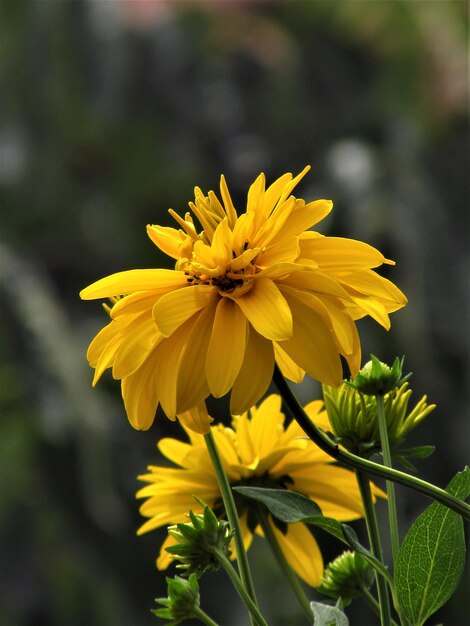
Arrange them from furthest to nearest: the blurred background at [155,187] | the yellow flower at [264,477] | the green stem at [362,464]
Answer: the blurred background at [155,187], the yellow flower at [264,477], the green stem at [362,464]

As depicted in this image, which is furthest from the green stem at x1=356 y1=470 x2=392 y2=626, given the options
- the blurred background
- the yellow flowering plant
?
the blurred background

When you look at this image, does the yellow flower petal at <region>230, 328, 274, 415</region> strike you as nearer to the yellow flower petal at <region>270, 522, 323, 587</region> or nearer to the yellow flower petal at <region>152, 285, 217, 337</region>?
the yellow flower petal at <region>152, 285, 217, 337</region>

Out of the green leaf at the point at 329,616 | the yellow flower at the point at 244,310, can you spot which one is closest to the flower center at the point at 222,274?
the yellow flower at the point at 244,310

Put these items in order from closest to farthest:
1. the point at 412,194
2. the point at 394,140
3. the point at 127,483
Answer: the point at 127,483 → the point at 412,194 → the point at 394,140

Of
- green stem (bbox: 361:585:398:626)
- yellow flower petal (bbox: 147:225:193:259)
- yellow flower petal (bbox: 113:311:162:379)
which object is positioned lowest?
green stem (bbox: 361:585:398:626)

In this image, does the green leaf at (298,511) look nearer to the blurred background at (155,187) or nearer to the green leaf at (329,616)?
the green leaf at (329,616)

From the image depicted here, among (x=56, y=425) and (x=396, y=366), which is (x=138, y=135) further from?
(x=396, y=366)

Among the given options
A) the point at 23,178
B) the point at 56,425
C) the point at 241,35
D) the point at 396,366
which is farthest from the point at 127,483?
the point at 396,366

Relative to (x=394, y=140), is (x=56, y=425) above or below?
below
